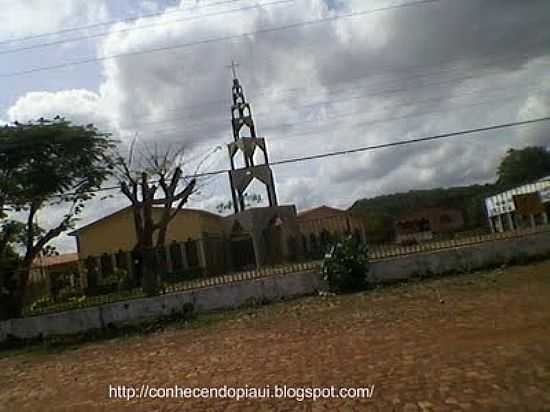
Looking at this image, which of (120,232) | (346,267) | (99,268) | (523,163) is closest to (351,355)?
(346,267)

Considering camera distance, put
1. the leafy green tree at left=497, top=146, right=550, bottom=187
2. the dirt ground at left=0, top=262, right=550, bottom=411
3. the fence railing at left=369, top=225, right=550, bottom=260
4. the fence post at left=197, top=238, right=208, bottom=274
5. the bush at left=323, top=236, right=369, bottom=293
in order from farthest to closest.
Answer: the leafy green tree at left=497, top=146, right=550, bottom=187
the fence post at left=197, top=238, right=208, bottom=274
the fence railing at left=369, top=225, right=550, bottom=260
the bush at left=323, top=236, right=369, bottom=293
the dirt ground at left=0, top=262, right=550, bottom=411

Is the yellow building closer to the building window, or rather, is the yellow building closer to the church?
the church

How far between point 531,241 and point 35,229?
46.7 ft

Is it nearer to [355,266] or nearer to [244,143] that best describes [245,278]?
[355,266]

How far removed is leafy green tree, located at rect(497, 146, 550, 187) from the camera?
43750 millimetres

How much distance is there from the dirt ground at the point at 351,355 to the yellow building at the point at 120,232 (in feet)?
58.7

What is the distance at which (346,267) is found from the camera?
502 inches

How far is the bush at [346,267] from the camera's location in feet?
41.8

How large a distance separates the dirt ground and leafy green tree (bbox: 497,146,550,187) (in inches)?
1384

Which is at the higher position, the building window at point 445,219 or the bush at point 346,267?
the building window at point 445,219

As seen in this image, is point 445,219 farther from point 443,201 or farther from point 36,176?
point 36,176

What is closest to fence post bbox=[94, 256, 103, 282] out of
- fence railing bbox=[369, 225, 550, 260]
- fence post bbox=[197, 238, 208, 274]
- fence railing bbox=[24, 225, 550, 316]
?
fence post bbox=[197, 238, 208, 274]

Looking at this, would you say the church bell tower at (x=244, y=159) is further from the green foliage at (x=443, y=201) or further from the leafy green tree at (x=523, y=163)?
the leafy green tree at (x=523, y=163)

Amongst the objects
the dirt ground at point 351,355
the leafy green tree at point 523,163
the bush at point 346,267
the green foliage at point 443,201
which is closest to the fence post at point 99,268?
the dirt ground at point 351,355
